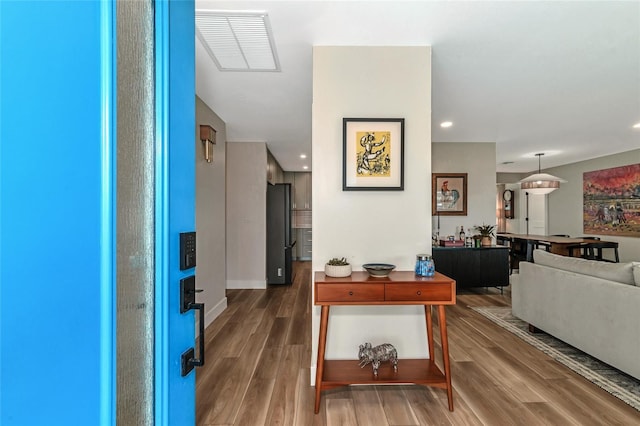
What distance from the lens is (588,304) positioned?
2.58 metres

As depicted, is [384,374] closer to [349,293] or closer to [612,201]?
[349,293]

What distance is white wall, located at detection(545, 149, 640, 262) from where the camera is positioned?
643 cm

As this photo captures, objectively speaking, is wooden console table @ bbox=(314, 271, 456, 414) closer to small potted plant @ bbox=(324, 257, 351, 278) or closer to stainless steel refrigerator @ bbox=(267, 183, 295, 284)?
small potted plant @ bbox=(324, 257, 351, 278)

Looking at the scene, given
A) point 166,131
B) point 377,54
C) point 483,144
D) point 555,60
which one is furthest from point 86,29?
point 483,144

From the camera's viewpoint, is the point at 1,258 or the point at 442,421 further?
the point at 442,421

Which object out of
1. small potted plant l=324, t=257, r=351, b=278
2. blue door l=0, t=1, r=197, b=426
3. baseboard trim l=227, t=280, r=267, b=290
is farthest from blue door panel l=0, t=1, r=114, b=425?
baseboard trim l=227, t=280, r=267, b=290

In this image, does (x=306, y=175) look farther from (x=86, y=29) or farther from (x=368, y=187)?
(x=86, y=29)

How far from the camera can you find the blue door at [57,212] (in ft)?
1.36

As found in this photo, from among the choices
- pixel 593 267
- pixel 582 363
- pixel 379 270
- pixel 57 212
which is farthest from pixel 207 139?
pixel 582 363

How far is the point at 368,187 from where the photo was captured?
7.74 ft

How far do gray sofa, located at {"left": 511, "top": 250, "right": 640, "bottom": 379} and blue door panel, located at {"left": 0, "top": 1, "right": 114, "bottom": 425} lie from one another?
10.1ft

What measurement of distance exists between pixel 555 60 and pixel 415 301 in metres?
2.32

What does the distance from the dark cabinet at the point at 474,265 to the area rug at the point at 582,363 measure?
3.56ft

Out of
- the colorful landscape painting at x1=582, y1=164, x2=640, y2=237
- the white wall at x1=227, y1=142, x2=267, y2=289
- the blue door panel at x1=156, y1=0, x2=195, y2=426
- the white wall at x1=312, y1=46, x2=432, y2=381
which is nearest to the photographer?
the blue door panel at x1=156, y1=0, x2=195, y2=426
